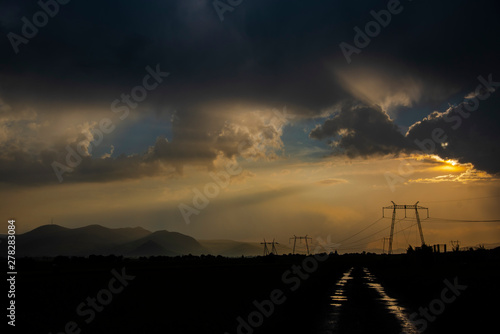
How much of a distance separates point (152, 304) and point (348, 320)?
1747cm

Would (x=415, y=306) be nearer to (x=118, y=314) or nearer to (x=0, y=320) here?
(x=118, y=314)

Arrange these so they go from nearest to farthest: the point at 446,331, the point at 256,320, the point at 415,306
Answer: the point at 446,331, the point at 256,320, the point at 415,306

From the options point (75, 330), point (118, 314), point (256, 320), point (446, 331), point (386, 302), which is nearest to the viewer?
point (446, 331)

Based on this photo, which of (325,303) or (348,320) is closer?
(348,320)

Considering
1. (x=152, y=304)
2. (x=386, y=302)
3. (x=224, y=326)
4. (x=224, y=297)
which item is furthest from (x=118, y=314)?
(x=386, y=302)

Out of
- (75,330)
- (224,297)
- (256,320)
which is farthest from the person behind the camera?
(224,297)

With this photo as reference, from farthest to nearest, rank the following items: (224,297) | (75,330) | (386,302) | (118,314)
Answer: (224,297) < (386,302) < (118,314) < (75,330)

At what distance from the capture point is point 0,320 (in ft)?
92.8

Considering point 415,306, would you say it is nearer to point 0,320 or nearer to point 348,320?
point 348,320

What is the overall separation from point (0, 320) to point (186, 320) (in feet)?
37.6

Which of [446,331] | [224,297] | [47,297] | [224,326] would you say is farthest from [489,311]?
[47,297]

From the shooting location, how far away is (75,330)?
24.8m

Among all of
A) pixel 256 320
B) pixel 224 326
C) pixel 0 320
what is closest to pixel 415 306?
A: pixel 256 320

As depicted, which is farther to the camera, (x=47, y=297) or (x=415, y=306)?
(x=47, y=297)
